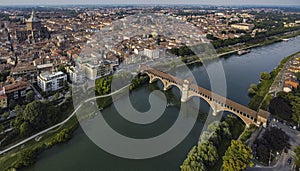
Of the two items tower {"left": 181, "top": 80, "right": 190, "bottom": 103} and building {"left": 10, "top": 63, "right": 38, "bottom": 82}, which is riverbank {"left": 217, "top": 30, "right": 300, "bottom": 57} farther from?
building {"left": 10, "top": 63, "right": 38, "bottom": 82}

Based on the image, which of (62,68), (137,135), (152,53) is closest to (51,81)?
(62,68)

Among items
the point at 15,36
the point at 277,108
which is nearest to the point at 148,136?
the point at 277,108

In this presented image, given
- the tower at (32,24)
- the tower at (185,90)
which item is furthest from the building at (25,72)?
the tower at (32,24)

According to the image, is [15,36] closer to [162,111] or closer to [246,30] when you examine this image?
[162,111]

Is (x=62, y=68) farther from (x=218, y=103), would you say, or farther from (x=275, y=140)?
(x=275, y=140)

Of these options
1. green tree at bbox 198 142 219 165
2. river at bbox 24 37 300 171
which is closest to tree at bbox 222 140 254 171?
green tree at bbox 198 142 219 165

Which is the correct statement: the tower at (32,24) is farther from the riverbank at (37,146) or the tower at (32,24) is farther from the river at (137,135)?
the riverbank at (37,146)
